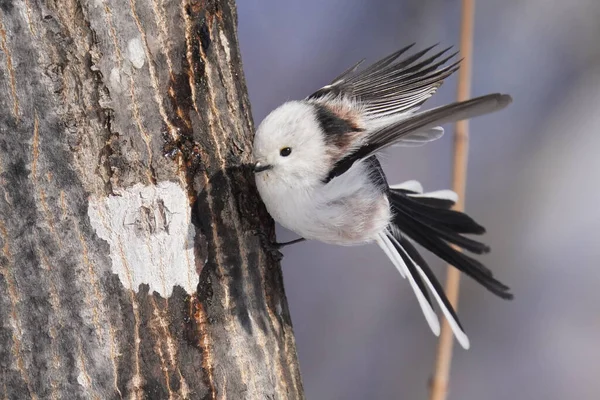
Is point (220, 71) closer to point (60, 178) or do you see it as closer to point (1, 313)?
point (60, 178)

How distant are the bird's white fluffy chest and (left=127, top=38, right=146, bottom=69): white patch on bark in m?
0.29

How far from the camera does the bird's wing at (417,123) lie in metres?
0.96

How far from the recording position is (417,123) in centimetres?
106

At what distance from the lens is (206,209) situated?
111cm

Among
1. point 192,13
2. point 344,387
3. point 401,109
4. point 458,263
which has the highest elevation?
point 192,13

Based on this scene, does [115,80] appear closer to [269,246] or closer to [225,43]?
[225,43]

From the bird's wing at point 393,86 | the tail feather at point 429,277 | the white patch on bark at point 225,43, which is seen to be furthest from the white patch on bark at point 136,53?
the tail feather at point 429,277

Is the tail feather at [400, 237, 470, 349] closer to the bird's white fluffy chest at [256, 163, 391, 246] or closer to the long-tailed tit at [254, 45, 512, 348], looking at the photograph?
the long-tailed tit at [254, 45, 512, 348]

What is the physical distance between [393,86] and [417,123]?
25 cm

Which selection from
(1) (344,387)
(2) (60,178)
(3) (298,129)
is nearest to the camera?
(2) (60,178)

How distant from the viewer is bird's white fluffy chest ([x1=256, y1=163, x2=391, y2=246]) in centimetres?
121

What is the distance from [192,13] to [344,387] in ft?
8.38

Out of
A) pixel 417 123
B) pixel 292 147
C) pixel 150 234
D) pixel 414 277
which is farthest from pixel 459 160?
pixel 150 234

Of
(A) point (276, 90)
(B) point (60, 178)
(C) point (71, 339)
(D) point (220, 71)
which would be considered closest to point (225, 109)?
(D) point (220, 71)
